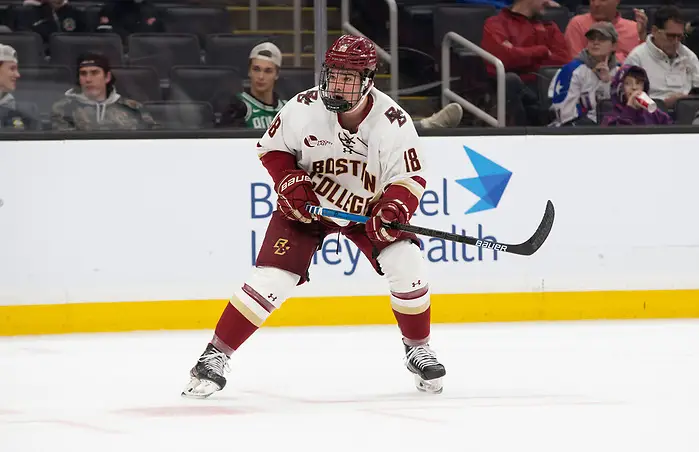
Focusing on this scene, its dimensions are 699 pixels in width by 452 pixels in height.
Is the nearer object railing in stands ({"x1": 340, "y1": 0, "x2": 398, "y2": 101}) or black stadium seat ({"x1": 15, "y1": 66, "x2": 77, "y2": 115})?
black stadium seat ({"x1": 15, "y1": 66, "x2": 77, "y2": 115})

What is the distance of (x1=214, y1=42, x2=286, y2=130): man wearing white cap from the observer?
539 centimetres

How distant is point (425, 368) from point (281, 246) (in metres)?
0.59

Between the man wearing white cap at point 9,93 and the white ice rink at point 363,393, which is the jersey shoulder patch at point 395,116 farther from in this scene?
the man wearing white cap at point 9,93

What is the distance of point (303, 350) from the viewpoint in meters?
4.75

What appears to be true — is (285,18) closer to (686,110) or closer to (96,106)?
(96,106)

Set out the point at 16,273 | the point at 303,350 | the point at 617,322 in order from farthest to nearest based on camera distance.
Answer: the point at 617,322, the point at 16,273, the point at 303,350

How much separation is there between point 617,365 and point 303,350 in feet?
3.94

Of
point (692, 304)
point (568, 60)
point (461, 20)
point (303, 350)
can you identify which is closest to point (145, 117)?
point (303, 350)

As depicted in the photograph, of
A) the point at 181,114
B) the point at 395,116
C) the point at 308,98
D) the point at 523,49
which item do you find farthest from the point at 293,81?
the point at 395,116

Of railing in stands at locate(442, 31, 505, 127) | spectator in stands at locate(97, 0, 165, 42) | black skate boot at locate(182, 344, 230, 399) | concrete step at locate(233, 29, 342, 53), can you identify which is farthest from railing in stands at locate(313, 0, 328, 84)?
black skate boot at locate(182, 344, 230, 399)

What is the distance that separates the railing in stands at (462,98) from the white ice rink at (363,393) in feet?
3.14

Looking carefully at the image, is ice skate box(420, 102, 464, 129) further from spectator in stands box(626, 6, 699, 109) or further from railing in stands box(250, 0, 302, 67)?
spectator in stands box(626, 6, 699, 109)

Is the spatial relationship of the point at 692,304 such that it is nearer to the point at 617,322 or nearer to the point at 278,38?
the point at 617,322

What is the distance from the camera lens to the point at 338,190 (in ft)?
12.4
